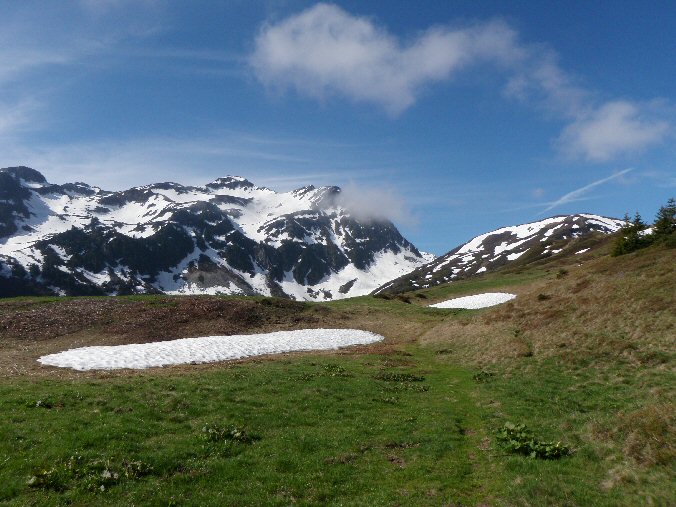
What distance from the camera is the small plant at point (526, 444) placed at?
16.7 m

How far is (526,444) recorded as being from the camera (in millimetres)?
17516

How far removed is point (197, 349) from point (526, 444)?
106 feet

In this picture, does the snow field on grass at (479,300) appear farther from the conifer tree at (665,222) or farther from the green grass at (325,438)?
the green grass at (325,438)

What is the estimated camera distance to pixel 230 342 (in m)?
46.6

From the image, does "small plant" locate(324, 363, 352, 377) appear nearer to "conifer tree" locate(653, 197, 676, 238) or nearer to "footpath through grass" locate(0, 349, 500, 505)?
"footpath through grass" locate(0, 349, 500, 505)

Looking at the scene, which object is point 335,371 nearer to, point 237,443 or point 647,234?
point 237,443

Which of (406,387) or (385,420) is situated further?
(406,387)

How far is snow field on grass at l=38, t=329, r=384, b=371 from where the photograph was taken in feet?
118

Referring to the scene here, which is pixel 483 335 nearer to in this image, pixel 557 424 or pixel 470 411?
pixel 470 411

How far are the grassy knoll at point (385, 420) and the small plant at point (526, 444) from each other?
396 millimetres

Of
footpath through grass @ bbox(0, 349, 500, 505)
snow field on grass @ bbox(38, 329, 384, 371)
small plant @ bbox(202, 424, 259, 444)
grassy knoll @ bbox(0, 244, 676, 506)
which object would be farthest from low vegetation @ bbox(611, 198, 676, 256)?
small plant @ bbox(202, 424, 259, 444)

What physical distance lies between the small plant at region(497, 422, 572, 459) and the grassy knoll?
40cm

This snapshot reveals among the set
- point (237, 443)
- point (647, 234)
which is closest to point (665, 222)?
point (647, 234)

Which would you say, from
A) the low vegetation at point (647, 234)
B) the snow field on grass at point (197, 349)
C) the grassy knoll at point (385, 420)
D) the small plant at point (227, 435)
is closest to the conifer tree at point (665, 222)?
the low vegetation at point (647, 234)
